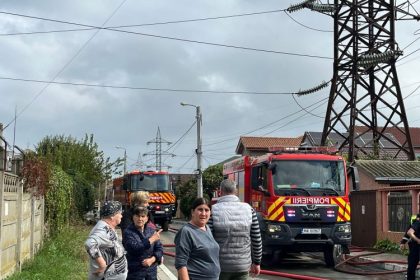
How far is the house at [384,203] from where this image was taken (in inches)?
727

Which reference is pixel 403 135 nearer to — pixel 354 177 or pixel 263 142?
pixel 263 142

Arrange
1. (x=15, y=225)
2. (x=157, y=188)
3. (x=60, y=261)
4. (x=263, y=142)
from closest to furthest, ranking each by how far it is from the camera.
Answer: (x=15, y=225), (x=60, y=261), (x=157, y=188), (x=263, y=142)

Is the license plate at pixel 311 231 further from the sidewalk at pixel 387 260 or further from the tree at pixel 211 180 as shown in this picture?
the tree at pixel 211 180

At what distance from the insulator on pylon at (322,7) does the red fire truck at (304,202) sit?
20.1 meters

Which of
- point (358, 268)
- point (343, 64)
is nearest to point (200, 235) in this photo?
point (358, 268)

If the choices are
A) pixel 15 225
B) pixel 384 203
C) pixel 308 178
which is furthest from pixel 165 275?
pixel 384 203

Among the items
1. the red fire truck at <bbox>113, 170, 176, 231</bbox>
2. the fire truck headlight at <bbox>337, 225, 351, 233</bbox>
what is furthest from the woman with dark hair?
the red fire truck at <bbox>113, 170, 176, 231</bbox>

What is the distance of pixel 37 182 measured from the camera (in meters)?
12.0

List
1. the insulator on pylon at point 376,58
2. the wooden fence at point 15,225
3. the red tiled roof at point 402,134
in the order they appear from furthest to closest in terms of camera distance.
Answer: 1. the red tiled roof at point 402,134
2. the insulator on pylon at point 376,58
3. the wooden fence at point 15,225

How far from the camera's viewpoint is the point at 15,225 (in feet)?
33.1

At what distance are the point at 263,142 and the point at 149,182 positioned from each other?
40825mm

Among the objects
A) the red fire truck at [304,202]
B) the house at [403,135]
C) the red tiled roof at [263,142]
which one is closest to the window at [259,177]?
the red fire truck at [304,202]

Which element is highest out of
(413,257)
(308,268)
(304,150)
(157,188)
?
(304,150)

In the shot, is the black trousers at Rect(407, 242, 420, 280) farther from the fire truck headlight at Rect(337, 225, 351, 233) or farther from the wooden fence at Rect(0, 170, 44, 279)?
the wooden fence at Rect(0, 170, 44, 279)
